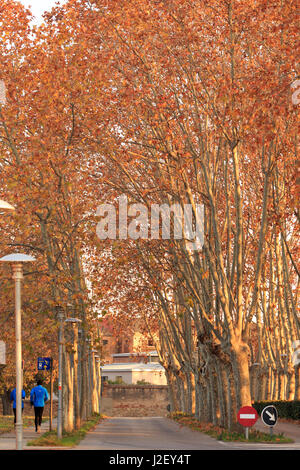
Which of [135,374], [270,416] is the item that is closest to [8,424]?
[270,416]

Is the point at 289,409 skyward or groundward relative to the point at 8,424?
skyward

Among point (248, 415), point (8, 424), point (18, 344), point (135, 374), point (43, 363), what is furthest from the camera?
point (135, 374)

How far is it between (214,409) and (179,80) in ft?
44.7

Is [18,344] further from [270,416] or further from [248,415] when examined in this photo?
[270,416]

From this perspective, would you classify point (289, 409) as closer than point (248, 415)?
No

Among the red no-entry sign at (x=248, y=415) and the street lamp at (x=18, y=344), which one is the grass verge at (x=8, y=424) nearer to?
the red no-entry sign at (x=248, y=415)

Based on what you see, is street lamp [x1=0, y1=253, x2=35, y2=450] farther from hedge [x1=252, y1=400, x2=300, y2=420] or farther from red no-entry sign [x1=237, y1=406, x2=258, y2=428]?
hedge [x1=252, y1=400, x2=300, y2=420]

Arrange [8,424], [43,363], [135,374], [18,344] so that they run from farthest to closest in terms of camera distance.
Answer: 1. [135,374]
2. [8,424]
3. [43,363]
4. [18,344]

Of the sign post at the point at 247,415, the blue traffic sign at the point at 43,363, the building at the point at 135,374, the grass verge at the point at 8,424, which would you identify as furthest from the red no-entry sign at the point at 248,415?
the building at the point at 135,374

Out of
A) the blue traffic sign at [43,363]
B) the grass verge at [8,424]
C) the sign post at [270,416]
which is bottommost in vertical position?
the grass verge at [8,424]

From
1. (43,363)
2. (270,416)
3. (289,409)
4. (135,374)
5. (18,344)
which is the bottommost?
(289,409)

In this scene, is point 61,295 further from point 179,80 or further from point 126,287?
point 126,287

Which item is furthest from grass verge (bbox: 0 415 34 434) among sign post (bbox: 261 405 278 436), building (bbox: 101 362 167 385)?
building (bbox: 101 362 167 385)
